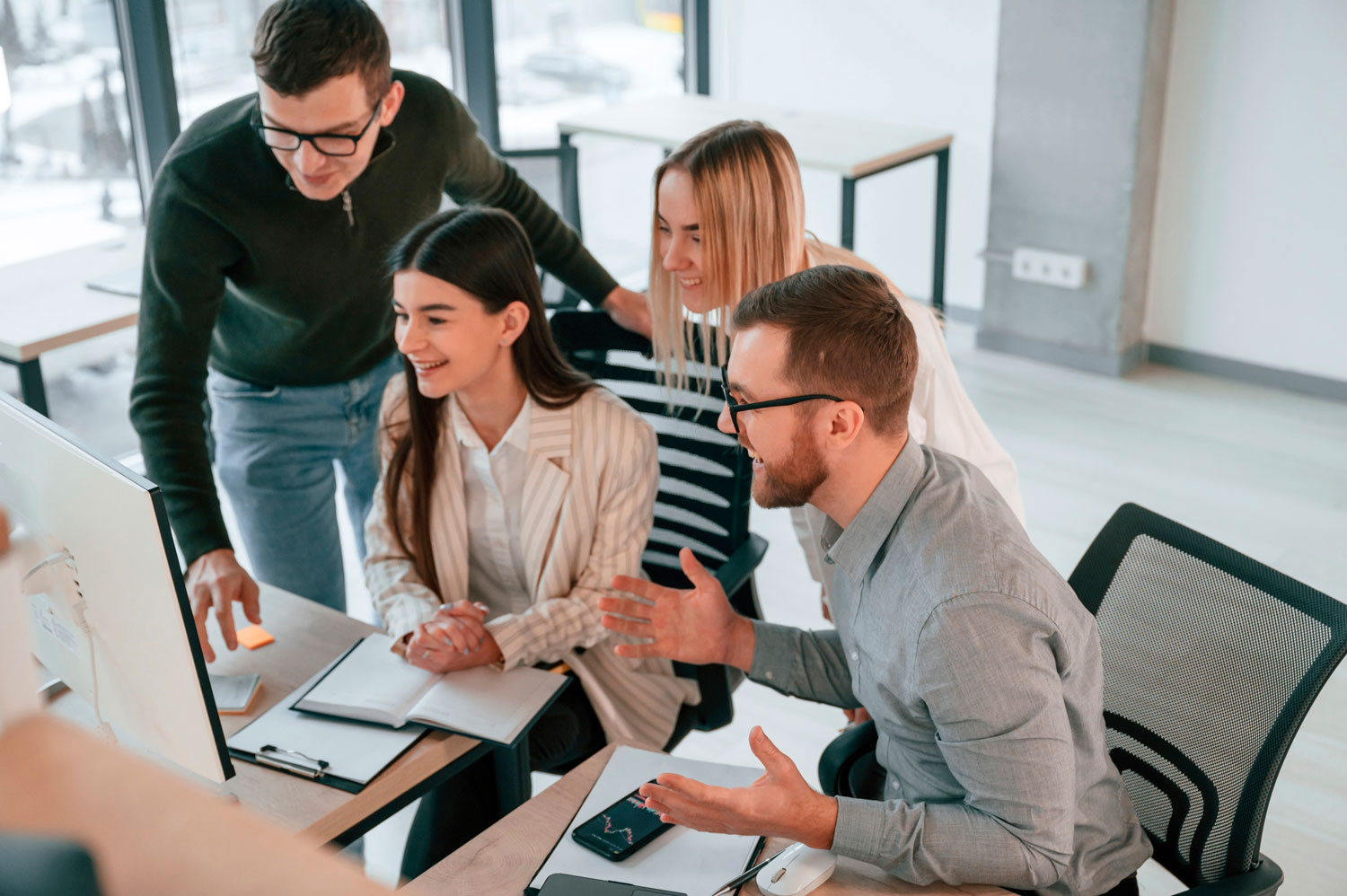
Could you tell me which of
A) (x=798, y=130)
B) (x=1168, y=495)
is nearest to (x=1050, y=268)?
(x=798, y=130)

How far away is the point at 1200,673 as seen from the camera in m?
1.56

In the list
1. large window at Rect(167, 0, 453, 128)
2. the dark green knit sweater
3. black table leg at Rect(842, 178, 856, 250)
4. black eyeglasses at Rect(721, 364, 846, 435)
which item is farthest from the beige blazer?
black table leg at Rect(842, 178, 856, 250)

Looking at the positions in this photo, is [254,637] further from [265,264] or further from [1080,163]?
[1080,163]

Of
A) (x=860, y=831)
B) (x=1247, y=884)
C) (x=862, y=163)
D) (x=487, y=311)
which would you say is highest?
(x=487, y=311)

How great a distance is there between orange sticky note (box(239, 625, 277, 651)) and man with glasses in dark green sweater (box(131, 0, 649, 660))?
8 centimetres

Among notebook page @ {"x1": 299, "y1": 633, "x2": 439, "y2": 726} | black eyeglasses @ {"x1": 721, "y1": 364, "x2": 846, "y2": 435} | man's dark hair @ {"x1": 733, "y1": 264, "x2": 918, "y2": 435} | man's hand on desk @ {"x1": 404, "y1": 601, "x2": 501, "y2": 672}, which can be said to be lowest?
notebook page @ {"x1": 299, "y1": 633, "x2": 439, "y2": 726}

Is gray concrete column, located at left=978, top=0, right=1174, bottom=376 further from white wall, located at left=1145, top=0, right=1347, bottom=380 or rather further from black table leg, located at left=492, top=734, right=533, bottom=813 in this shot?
black table leg, located at left=492, top=734, right=533, bottom=813

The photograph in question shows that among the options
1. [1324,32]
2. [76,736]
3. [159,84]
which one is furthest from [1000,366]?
[76,736]

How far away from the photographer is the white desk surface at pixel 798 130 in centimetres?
433

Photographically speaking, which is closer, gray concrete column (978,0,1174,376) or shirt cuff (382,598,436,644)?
shirt cuff (382,598,436,644)

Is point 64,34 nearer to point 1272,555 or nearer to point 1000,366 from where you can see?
point 1000,366

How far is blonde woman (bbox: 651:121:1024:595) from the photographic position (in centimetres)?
198

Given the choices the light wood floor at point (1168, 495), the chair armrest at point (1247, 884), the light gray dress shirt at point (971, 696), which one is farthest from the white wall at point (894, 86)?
the chair armrest at point (1247, 884)

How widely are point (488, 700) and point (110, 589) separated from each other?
0.56 meters
